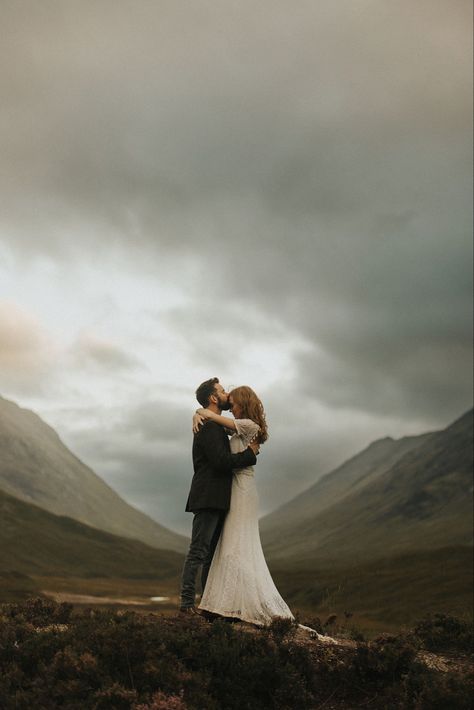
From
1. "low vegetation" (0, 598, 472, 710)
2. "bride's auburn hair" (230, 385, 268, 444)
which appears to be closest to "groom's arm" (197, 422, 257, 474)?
"bride's auburn hair" (230, 385, 268, 444)

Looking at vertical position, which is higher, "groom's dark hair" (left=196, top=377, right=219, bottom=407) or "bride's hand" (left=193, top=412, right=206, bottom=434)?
"groom's dark hair" (left=196, top=377, right=219, bottom=407)

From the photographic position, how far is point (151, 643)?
432 inches

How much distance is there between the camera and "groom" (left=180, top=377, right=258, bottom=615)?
12727 mm

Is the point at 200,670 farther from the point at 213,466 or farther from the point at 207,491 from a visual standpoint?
the point at 213,466

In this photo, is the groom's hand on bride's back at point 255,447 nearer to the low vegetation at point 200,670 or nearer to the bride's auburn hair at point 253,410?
the bride's auburn hair at point 253,410

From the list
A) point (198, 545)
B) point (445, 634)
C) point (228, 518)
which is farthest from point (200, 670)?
point (445, 634)

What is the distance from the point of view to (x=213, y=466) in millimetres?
12844

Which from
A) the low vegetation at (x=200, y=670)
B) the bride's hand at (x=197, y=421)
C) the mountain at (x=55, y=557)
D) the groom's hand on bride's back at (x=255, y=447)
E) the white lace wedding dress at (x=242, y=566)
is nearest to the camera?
the low vegetation at (x=200, y=670)

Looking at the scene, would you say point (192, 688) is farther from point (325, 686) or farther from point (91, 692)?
point (325, 686)

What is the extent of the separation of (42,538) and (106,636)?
617 ft

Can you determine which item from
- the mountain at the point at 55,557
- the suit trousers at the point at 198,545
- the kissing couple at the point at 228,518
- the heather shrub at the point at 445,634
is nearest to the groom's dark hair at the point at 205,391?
the kissing couple at the point at 228,518

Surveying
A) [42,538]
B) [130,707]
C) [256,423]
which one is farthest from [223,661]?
[42,538]

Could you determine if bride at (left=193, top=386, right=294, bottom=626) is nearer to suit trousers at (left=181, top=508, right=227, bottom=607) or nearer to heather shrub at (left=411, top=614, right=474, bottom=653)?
suit trousers at (left=181, top=508, right=227, bottom=607)

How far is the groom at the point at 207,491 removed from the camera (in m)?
12.7
